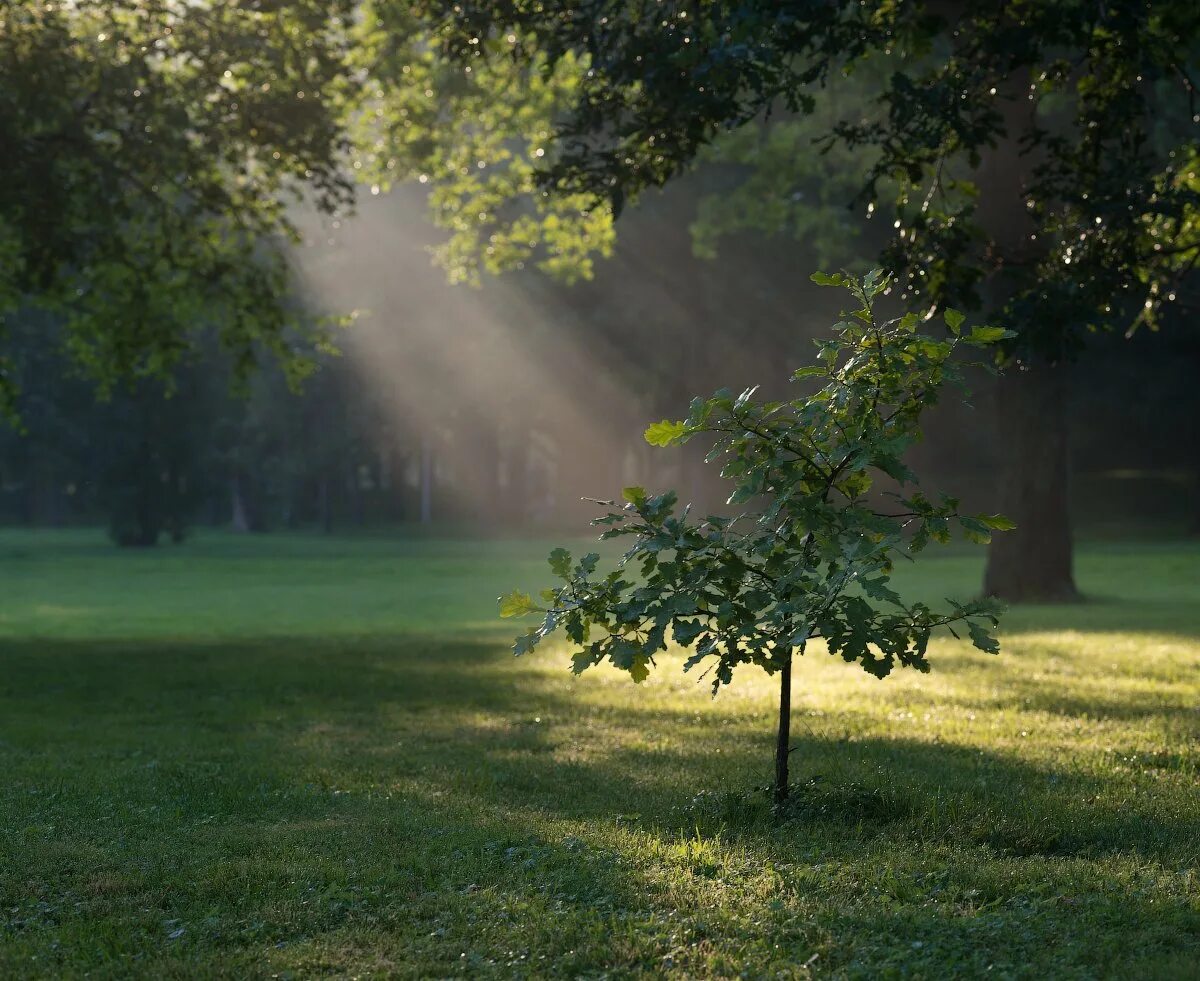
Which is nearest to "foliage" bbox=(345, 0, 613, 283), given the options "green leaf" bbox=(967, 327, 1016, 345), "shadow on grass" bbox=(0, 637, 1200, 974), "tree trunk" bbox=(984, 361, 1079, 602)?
"tree trunk" bbox=(984, 361, 1079, 602)

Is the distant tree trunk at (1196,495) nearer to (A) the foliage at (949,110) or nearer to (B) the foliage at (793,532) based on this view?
(A) the foliage at (949,110)

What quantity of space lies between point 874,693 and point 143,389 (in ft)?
139

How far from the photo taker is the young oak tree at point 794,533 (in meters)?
7.16

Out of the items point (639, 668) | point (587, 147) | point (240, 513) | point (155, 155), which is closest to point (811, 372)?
point (639, 668)

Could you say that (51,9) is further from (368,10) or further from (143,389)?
(143,389)

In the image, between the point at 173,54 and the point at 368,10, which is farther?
the point at 368,10

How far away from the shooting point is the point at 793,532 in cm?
757

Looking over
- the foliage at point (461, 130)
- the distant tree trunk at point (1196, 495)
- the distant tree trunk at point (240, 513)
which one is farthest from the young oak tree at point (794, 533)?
the distant tree trunk at point (240, 513)

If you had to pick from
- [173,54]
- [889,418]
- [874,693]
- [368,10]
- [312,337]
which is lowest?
[874,693]

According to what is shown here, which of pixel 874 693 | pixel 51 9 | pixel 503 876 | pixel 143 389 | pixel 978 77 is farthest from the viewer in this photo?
pixel 143 389

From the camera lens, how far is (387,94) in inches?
1016

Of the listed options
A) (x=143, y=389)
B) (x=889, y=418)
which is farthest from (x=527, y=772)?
(x=143, y=389)

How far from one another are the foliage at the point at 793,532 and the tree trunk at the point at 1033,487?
18632 millimetres

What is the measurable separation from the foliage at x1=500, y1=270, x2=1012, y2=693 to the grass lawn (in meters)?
1.04
